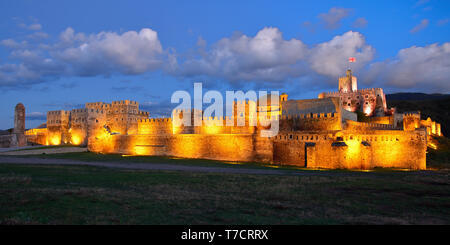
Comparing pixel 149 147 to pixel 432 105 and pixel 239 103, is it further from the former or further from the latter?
pixel 432 105

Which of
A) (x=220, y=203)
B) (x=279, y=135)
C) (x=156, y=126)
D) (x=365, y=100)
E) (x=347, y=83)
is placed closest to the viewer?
(x=220, y=203)

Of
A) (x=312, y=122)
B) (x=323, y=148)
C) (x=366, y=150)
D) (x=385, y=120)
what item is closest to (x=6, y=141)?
(x=312, y=122)

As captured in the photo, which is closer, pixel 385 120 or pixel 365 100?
pixel 385 120

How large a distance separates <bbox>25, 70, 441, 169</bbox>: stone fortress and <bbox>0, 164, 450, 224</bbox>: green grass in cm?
1272

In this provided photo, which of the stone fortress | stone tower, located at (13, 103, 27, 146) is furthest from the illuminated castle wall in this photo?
stone tower, located at (13, 103, 27, 146)

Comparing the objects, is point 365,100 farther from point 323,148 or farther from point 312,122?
point 323,148

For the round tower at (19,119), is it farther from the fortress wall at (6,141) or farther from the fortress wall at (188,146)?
the fortress wall at (188,146)

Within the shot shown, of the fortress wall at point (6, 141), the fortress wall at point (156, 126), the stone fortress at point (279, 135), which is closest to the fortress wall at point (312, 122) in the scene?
the stone fortress at point (279, 135)

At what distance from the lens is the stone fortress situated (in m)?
28.8

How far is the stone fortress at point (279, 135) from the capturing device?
2875 centimetres

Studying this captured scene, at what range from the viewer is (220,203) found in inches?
432

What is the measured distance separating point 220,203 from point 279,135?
22.3 metres

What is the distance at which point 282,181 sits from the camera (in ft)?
56.1
